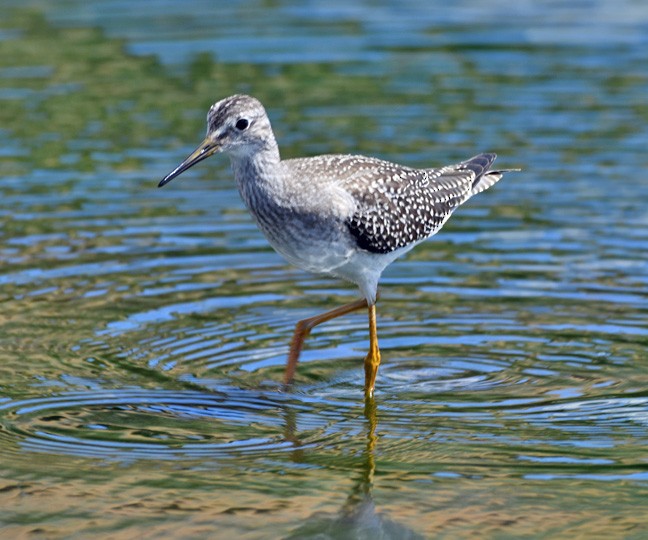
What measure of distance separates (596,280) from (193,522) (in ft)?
18.1

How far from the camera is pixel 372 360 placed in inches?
416

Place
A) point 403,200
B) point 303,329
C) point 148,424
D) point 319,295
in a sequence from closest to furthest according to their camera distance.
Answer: point 148,424 → point 303,329 → point 403,200 → point 319,295

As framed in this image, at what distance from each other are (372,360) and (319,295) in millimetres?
1995

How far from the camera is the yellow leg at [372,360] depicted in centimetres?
1028

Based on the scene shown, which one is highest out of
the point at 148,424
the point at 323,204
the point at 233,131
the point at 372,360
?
the point at 233,131

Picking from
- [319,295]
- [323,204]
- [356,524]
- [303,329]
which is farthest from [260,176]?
[356,524]

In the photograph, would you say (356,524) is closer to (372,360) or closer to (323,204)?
(372,360)

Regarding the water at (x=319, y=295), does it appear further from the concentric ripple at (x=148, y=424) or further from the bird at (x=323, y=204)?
the bird at (x=323, y=204)

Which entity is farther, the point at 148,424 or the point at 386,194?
the point at 386,194

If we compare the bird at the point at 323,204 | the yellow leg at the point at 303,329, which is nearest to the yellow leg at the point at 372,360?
the bird at the point at 323,204

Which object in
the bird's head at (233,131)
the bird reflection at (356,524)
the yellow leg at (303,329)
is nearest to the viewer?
the bird reflection at (356,524)

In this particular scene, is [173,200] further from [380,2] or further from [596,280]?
[380,2]

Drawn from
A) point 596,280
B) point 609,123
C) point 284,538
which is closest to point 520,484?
point 284,538

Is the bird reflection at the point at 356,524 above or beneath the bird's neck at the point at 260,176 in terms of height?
beneath
